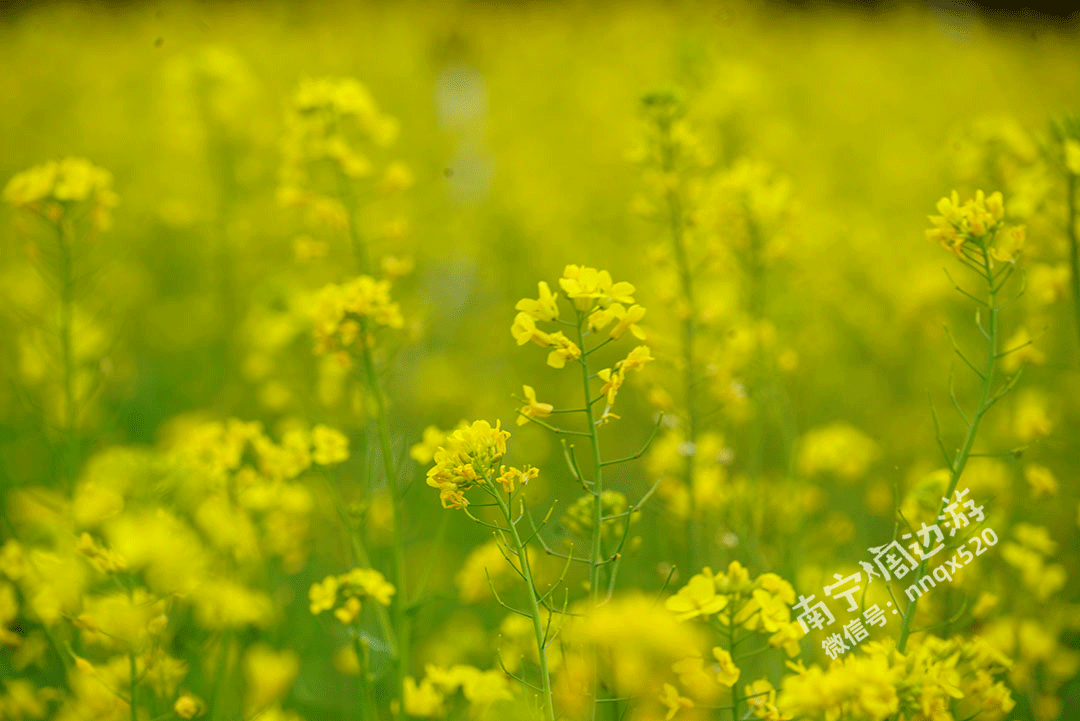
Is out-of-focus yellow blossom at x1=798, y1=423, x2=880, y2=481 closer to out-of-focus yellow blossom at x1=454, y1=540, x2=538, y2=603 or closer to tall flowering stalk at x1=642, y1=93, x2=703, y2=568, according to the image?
tall flowering stalk at x1=642, y1=93, x2=703, y2=568

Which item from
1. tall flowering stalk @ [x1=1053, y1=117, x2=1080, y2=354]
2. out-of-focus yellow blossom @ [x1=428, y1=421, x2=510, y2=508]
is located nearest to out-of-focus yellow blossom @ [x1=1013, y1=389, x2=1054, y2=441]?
tall flowering stalk @ [x1=1053, y1=117, x2=1080, y2=354]

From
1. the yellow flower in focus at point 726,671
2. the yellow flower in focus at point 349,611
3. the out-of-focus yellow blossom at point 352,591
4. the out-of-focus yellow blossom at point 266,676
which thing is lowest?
the out-of-focus yellow blossom at point 266,676

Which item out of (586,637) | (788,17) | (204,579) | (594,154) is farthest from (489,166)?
(788,17)

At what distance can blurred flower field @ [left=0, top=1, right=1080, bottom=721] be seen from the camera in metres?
1.57

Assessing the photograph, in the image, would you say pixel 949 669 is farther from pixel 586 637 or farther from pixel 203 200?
pixel 203 200

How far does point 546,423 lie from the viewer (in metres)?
1.85

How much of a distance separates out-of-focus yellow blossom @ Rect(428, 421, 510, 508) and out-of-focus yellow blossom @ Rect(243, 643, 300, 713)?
102 centimetres

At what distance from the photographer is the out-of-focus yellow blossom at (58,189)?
7.24 feet

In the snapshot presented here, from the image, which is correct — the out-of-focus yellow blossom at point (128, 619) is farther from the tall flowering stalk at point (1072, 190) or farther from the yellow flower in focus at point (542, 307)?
the tall flowering stalk at point (1072, 190)

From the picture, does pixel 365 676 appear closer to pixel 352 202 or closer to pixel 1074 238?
pixel 352 202

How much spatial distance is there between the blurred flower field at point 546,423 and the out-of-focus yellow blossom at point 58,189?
0.02m

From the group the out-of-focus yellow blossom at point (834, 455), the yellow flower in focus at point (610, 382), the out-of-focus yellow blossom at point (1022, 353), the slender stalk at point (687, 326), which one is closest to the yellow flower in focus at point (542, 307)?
the yellow flower in focus at point (610, 382)

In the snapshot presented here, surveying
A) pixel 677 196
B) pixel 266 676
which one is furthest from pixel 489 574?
pixel 677 196

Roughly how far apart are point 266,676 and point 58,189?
1.31 metres
